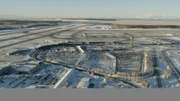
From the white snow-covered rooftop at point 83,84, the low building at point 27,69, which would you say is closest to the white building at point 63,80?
the white snow-covered rooftop at point 83,84

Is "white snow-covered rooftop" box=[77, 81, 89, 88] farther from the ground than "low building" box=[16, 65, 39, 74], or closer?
farther from the ground

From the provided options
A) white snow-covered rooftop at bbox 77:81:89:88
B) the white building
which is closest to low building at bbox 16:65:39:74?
the white building

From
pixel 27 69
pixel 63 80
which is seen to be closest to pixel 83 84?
pixel 63 80

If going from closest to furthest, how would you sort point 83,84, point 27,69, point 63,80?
1. point 83,84
2. point 63,80
3. point 27,69

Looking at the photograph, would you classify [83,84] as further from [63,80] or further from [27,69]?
[27,69]

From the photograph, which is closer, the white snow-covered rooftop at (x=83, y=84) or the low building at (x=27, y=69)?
the white snow-covered rooftop at (x=83, y=84)

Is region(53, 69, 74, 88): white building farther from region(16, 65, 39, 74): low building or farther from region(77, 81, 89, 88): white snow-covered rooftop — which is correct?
region(16, 65, 39, 74): low building

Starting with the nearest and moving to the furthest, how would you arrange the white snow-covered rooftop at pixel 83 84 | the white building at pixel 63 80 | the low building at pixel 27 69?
the white snow-covered rooftop at pixel 83 84
the white building at pixel 63 80
the low building at pixel 27 69

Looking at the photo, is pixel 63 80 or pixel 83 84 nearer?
pixel 83 84

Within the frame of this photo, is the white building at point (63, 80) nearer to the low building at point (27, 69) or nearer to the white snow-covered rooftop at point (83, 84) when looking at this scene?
the white snow-covered rooftop at point (83, 84)

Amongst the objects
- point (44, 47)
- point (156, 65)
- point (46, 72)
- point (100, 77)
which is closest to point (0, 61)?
point (46, 72)

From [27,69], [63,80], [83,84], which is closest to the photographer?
[83,84]
